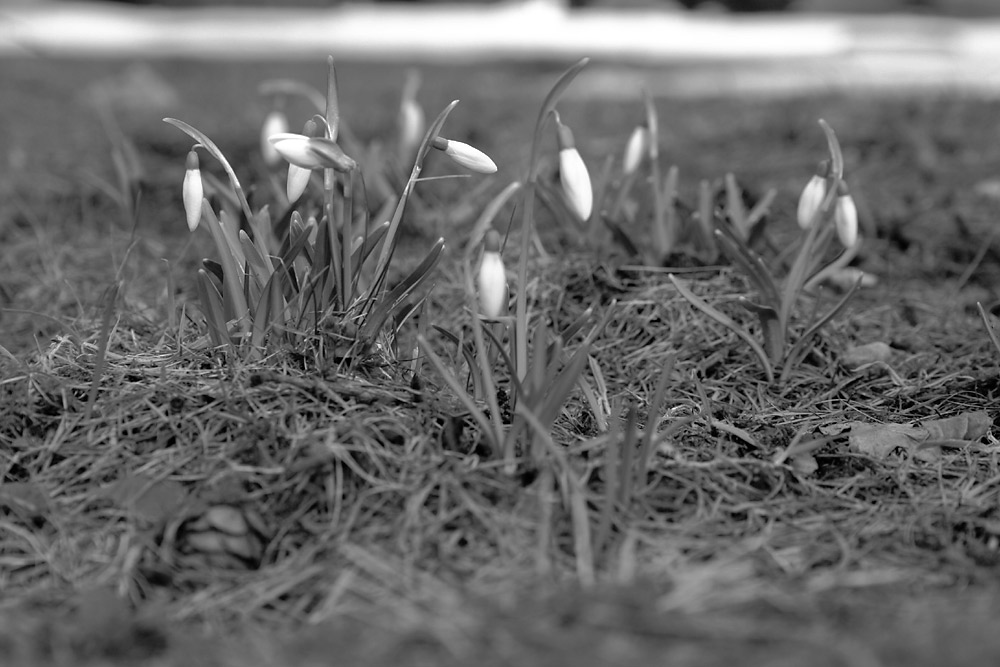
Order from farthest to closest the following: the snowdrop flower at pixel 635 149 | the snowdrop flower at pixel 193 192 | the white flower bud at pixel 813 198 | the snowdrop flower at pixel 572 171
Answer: the snowdrop flower at pixel 635 149
the white flower bud at pixel 813 198
the snowdrop flower at pixel 193 192
the snowdrop flower at pixel 572 171

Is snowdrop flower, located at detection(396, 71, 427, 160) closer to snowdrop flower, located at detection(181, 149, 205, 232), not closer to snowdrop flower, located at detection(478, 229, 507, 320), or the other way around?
snowdrop flower, located at detection(181, 149, 205, 232)

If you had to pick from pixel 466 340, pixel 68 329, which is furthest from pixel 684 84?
pixel 68 329

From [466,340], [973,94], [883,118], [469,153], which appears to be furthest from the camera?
[973,94]

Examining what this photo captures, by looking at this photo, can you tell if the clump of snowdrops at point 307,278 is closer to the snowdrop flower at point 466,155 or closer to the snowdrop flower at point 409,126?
Result: the snowdrop flower at point 466,155

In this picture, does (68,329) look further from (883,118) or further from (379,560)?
(883,118)

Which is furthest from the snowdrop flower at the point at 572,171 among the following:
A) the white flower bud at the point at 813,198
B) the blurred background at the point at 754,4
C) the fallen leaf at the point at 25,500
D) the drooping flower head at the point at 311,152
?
the blurred background at the point at 754,4

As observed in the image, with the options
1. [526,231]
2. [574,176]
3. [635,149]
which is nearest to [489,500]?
[526,231]

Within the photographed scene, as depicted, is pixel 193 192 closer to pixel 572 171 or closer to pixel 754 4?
pixel 572 171
